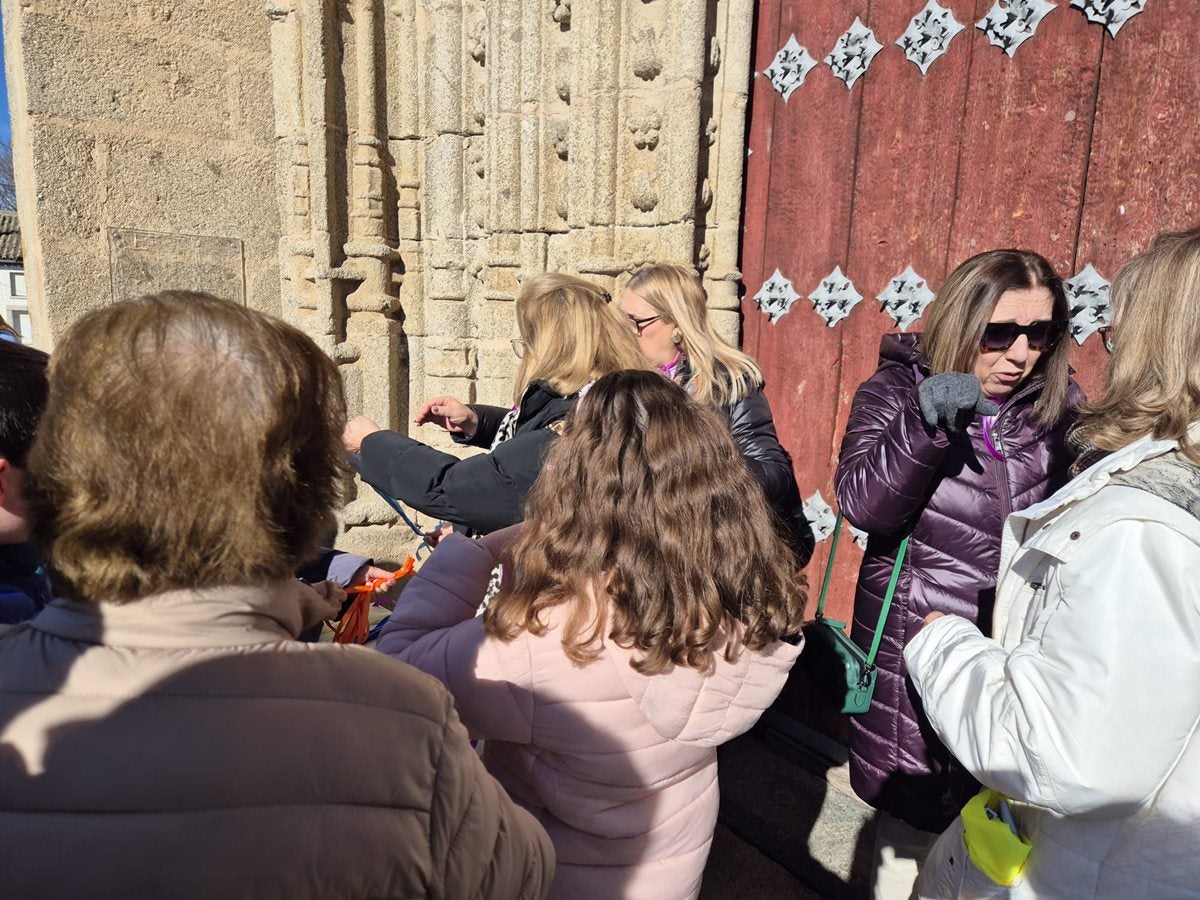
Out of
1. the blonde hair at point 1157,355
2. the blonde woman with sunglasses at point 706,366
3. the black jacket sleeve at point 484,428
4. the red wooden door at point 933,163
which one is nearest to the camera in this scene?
the blonde hair at point 1157,355

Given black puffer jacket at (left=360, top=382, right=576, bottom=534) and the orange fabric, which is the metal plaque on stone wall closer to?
black puffer jacket at (left=360, top=382, right=576, bottom=534)

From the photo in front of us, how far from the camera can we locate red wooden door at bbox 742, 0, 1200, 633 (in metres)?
1.82

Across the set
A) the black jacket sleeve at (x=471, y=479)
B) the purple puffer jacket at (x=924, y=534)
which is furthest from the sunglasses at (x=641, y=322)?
the purple puffer jacket at (x=924, y=534)

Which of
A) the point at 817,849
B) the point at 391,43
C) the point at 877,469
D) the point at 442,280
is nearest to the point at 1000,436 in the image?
the point at 877,469

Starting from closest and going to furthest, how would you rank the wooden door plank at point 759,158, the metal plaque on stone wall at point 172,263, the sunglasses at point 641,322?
the sunglasses at point 641,322 → the wooden door plank at point 759,158 → the metal plaque on stone wall at point 172,263

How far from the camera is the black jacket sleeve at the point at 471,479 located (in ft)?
5.35

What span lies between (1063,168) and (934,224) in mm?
349

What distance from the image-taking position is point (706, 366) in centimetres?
197

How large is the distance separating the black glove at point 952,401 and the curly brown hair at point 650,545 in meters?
0.42

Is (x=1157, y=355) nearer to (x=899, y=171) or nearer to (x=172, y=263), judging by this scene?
(x=899, y=171)

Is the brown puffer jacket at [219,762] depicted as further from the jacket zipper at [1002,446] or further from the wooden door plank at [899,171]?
the wooden door plank at [899,171]

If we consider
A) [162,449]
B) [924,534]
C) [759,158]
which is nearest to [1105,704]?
[924,534]

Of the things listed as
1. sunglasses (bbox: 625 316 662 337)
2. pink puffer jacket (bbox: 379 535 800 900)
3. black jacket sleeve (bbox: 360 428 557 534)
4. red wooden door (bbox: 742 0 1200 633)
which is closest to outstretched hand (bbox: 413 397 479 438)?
black jacket sleeve (bbox: 360 428 557 534)

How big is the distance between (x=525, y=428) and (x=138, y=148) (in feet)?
7.90
